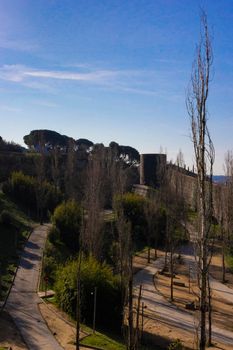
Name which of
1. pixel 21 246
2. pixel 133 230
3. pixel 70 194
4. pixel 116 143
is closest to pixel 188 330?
pixel 21 246

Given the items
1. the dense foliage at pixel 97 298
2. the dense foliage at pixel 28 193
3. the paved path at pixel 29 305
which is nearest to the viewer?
the paved path at pixel 29 305

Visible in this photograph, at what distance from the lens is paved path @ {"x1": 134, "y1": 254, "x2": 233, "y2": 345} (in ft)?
59.5

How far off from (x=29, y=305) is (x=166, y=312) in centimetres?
619

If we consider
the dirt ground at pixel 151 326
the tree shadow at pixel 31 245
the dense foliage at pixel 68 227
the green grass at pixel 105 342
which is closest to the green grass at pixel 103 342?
the green grass at pixel 105 342

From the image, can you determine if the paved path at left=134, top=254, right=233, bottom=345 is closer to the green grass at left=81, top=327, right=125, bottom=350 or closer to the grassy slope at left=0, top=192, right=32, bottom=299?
the green grass at left=81, top=327, right=125, bottom=350

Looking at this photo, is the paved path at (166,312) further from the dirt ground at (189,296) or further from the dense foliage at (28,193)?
the dense foliage at (28,193)

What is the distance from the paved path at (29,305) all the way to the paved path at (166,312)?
530 cm

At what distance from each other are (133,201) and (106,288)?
20250mm

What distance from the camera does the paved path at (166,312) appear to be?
714 inches

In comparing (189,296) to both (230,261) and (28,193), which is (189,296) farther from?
(28,193)

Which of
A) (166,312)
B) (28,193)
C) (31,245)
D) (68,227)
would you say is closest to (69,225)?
(68,227)

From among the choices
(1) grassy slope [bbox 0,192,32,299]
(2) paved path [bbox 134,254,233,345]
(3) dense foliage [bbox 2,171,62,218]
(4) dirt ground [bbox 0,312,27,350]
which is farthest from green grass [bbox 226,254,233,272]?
(4) dirt ground [bbox 0,312,27,350]

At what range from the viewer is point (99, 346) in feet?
48.0

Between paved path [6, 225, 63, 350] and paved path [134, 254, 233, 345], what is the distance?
5.30m
